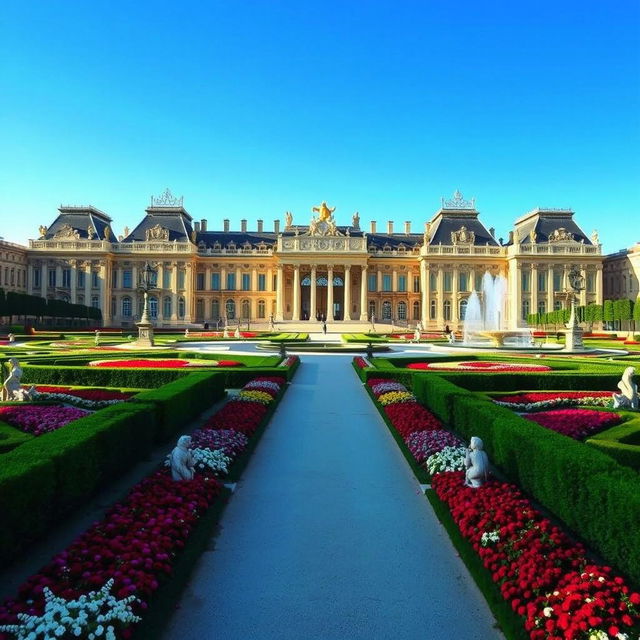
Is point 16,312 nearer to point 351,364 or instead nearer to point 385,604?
point 351,364

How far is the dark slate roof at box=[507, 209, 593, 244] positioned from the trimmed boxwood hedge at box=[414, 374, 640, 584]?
209 feet

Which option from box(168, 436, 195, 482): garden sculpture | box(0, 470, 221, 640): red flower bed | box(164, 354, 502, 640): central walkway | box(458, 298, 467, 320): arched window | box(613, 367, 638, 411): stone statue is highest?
box(458, 298, 467, 320): arched window

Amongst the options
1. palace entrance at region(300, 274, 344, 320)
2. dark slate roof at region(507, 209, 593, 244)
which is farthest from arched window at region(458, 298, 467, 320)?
palace entrance at region(300, 274, 344, 320)

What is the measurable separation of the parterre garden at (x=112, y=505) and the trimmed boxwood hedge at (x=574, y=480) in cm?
384

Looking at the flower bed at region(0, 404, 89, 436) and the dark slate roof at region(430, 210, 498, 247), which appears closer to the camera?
the flower bed at region(0, 404, 89, 436)

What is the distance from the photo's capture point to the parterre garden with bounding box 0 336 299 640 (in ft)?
13.8

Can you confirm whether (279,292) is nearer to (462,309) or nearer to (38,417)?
(462,309)

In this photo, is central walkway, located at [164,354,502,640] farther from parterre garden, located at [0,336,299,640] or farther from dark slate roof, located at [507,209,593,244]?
dark slate roof, located at [507,209,593,244]

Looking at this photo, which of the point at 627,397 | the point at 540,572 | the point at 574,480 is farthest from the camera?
the point at 627,397

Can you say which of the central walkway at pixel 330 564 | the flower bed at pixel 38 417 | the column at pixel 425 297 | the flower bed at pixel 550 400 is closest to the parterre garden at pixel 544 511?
the central walkway at pixel 330 564

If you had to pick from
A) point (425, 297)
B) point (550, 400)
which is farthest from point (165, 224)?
point (550, 400)

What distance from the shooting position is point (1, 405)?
1154cm

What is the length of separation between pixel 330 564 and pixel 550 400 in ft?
30.2

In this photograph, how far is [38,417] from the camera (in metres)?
A: 10.3
